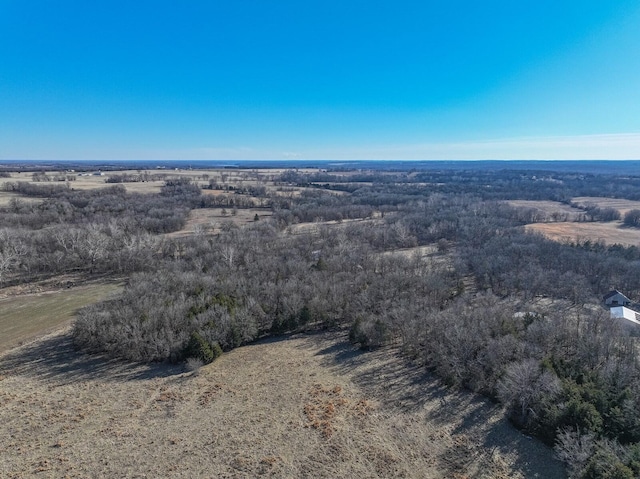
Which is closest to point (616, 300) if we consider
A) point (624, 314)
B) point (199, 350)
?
point (624, 314)

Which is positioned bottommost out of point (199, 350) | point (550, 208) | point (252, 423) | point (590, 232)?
point (252, 423)

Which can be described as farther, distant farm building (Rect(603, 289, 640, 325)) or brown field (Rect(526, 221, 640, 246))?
brown field (Rect(526, 221, 640, 246))

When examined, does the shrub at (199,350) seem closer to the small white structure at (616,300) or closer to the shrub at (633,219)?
the small white structure at (616,300)

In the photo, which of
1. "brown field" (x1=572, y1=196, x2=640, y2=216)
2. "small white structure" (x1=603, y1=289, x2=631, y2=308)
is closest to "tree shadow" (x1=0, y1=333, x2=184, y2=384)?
"small white structure" (x1=603, y1=289, x2=631, y2=308)

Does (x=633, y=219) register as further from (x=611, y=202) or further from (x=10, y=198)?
(x=10, y=198)

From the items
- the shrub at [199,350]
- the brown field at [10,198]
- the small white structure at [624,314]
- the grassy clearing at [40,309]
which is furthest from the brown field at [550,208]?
the brown field at [10,198]

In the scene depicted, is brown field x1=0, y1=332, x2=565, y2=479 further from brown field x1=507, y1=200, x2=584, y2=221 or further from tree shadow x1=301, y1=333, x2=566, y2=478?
brown field x1=507, y1=200, x2=584, y2=221

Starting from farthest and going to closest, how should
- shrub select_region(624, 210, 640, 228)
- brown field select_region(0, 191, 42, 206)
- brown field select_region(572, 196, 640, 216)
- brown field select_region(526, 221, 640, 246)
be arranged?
brown field select_region(572, 196, 640, 216), brown field select_region(0, 191, 42, 206), shrub select_region(624, 210, 640, 228), brown field select_region(526, 221, 640, 246)
